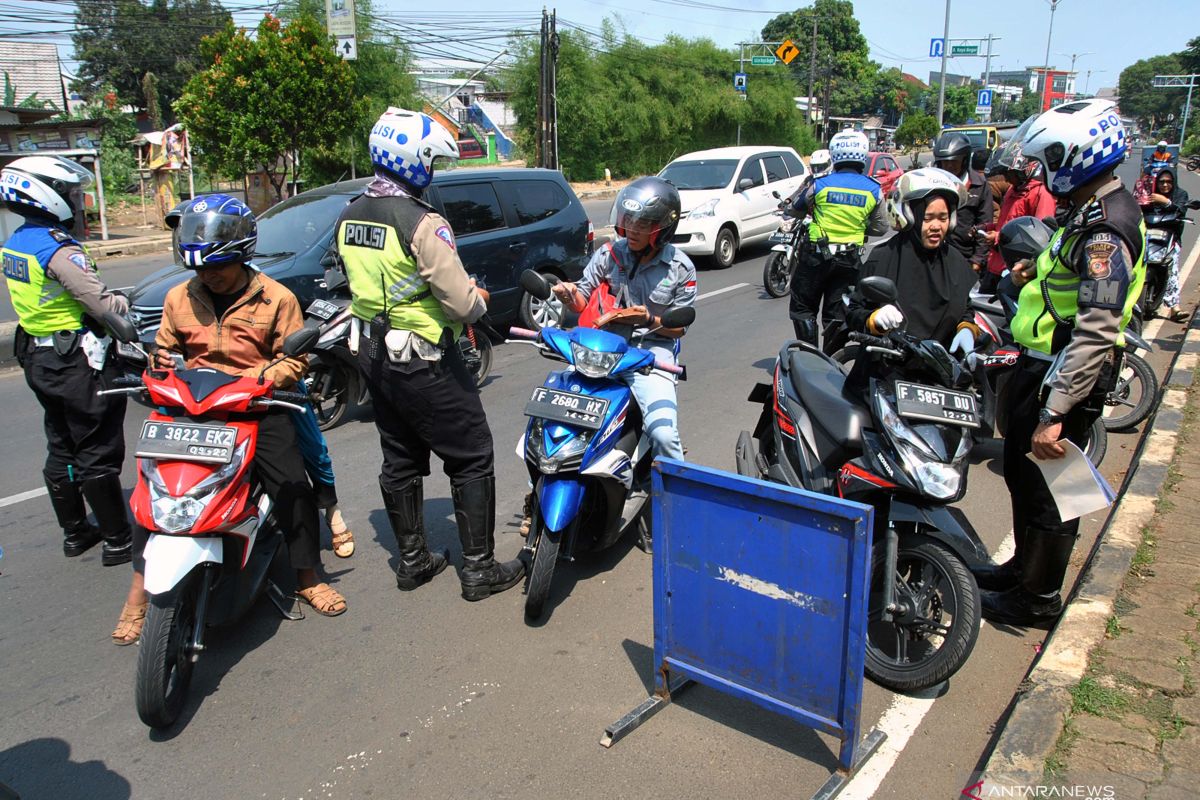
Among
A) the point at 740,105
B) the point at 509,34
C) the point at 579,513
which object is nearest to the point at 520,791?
the point at 579,513

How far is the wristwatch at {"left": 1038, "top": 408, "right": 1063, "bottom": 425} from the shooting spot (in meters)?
3.29

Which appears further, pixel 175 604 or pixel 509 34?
pixel 509 34

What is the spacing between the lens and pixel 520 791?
2773 millimetres

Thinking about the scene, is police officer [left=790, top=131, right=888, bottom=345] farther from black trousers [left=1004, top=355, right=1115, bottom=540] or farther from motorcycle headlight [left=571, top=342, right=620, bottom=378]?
motorcycle headlight [left=571, top=342, right=620, bottom=378]

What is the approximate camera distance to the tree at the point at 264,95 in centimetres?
1769

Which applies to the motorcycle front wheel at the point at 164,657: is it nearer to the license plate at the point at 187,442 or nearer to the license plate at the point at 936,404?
the license plate at the point at 187,442

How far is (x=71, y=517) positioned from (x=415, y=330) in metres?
2.26

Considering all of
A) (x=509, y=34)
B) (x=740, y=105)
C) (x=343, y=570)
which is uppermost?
(x=509, y=34)

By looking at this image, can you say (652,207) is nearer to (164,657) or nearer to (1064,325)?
(1064,325)

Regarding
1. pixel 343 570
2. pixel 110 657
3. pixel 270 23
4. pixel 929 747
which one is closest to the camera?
pixel 929 747

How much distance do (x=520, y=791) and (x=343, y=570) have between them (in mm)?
Answer: 1870

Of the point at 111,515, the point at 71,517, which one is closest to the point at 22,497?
the point at 71,517

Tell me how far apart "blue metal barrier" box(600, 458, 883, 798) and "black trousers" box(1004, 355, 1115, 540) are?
1250mm

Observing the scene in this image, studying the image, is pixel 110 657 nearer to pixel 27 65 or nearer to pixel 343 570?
pixel 343 570
